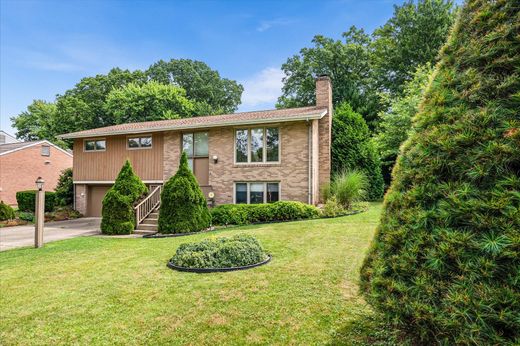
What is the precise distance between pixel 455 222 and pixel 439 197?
0.21m

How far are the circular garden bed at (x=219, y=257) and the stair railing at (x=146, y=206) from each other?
6754 millimetres

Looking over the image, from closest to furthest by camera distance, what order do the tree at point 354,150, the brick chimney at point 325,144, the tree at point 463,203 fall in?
1. the tree at point 463,203
2. the brick chimney at point 325,144
3. the tree at point 354,150

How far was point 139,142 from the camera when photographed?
17062 mm

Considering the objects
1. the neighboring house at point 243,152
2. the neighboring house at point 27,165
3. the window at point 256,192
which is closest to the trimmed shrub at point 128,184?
the neighboring house at point 243,152

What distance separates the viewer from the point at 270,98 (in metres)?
39.1

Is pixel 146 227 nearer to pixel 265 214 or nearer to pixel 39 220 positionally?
pixel 39 220

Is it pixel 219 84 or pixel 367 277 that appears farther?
pixel 219 84

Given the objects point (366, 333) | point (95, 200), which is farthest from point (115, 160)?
point (366, 333)

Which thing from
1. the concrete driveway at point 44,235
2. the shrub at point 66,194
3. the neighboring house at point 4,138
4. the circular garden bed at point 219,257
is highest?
the neighboring house at point 4,138

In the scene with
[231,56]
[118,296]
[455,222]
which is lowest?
[118,296]

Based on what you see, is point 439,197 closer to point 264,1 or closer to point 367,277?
point 367,277

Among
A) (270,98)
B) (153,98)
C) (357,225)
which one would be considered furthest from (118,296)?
(270,98)

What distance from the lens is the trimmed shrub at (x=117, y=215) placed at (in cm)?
A: 1159

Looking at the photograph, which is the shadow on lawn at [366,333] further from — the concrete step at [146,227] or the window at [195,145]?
the window at [195,145]
